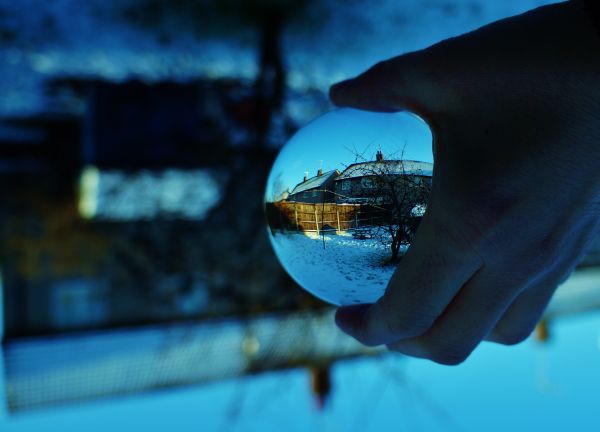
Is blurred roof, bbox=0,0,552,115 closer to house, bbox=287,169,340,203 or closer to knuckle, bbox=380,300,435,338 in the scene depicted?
house, bbox=287,169,340,203

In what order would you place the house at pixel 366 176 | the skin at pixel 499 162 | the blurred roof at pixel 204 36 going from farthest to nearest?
the blurred roof at pixel 204 36 → the house at pixel 366 176 → the skin at pixel 499 162

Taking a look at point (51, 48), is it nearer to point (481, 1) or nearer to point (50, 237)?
point (50, 237)

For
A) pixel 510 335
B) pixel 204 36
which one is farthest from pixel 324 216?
pixel 204 36

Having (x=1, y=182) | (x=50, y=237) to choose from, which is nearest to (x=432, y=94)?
(x=50, y=237)

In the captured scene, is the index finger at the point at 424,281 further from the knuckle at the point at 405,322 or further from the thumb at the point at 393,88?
the thumb at the point at 393,88

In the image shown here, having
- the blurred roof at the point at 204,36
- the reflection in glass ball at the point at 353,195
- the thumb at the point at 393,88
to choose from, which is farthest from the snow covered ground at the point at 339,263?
the blurred roof at the point at 204,36

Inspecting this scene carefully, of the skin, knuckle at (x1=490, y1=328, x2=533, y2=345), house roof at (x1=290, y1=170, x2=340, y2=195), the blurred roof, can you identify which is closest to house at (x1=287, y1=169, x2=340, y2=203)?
house roof at (x1=290, y1=170, x2=340, y2=195)
